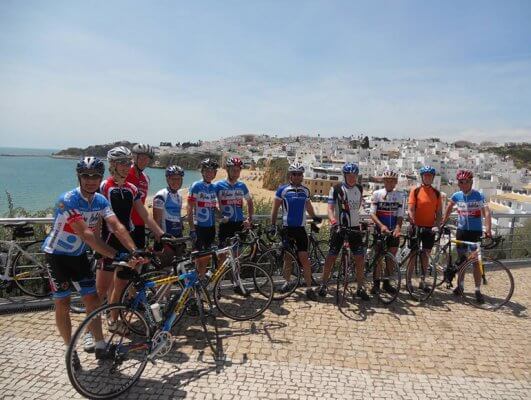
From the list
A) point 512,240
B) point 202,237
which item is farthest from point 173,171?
point 512,240

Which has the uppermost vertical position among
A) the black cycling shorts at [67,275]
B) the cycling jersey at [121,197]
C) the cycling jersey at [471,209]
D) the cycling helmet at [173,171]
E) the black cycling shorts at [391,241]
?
the cycling helmet at [173,171]

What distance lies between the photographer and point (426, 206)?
5590 millimetres

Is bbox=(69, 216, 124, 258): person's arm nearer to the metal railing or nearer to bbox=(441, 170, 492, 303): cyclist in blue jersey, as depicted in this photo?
the metal railing

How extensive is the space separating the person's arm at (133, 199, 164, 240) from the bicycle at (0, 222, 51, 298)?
181cm

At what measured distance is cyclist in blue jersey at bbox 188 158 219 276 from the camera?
16.0 ft

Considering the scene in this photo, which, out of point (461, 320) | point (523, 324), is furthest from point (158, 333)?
point (523, 324)

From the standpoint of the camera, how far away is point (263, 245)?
5.58m

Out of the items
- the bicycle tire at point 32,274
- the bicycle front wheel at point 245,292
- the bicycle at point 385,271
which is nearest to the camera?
the bicycle front wheel at point 245,292

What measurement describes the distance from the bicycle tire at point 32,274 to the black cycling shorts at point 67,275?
1755 mm

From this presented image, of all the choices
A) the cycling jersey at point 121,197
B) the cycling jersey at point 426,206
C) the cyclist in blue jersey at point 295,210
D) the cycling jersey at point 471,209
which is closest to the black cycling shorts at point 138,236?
the cycling jersey at point 121,197

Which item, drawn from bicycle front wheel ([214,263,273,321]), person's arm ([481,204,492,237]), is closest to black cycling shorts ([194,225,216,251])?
bicycle front wheel ([214,263,273,321])

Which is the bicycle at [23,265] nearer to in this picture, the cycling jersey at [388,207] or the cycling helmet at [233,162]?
the cycling helmet at [233,162]

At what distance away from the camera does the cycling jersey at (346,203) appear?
5.25 m

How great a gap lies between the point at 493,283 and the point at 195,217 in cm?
477
